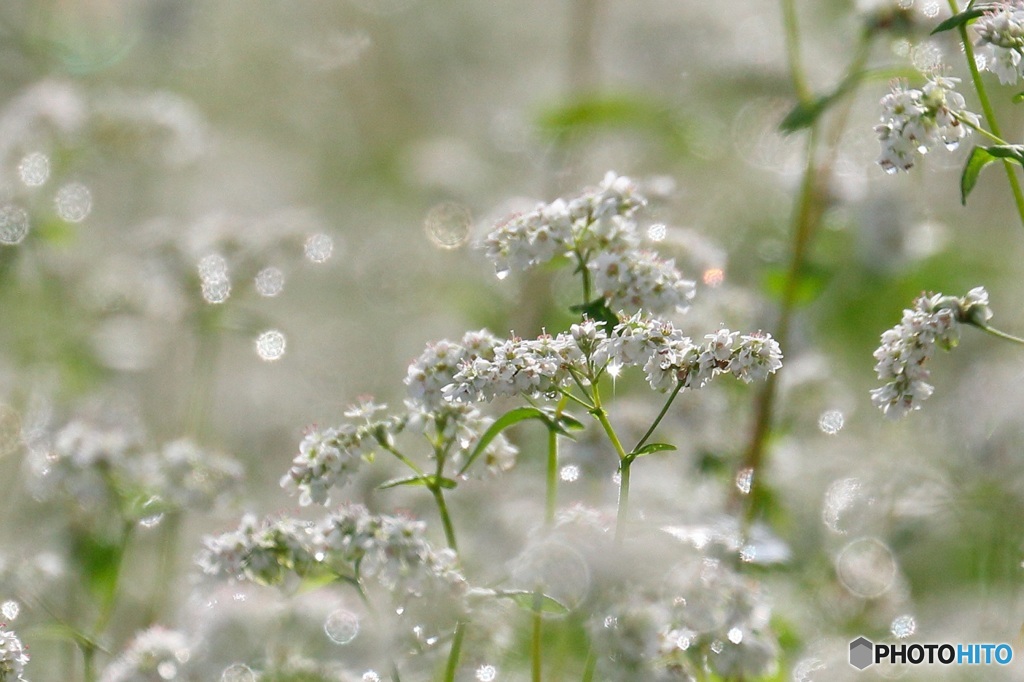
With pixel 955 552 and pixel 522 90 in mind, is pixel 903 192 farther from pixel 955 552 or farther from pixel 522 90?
pixel 522 90

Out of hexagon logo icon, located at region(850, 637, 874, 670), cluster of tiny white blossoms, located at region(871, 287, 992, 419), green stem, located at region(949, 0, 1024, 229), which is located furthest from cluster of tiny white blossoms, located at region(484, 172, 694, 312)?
hexagon logo icon, located at region(850, 637, 874, 670)

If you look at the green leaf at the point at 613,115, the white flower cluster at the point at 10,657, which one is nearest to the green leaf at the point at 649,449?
the white flower cluster at the point at 10,657

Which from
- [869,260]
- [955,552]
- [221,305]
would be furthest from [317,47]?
[955,552]

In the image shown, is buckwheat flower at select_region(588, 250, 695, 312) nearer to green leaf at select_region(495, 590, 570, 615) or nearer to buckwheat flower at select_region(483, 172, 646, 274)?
buckwheat flower at select_region(483, 172, 646, 274)

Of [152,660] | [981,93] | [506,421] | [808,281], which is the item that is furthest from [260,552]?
[808,281]

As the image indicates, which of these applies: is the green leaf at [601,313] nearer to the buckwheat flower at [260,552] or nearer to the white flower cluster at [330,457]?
the white flower cluster at [330,457]
